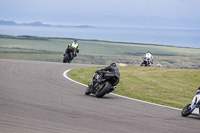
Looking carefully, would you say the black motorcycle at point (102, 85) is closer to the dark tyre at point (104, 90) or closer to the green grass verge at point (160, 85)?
the dark tyre at point (104, 90)

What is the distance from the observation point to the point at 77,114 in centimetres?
1007

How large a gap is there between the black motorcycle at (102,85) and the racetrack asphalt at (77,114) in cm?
24

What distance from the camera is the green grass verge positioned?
15.2 meters

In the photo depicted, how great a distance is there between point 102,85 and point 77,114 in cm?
398

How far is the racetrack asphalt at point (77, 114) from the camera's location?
8498 millimetres

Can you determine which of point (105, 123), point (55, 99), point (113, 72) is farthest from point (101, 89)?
point (105, 123)

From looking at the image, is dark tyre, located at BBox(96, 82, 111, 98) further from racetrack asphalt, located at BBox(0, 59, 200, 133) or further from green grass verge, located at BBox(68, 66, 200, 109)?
green grass verge, located at BBox(68, 66, 200, 109)

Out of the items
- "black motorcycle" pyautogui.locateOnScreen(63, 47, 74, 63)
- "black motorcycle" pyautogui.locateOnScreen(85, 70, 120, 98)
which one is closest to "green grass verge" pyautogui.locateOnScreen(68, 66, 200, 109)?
"black motorcycle" pyautogui.locateOnScreen(85, 70, 120, 98)

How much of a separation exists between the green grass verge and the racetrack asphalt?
5.31ft

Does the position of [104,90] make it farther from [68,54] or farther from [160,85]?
[68,54]

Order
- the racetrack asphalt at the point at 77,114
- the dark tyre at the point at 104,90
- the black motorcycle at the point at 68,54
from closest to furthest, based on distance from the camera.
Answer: the racetrack asphalt at the point at 77,114
the dark tyre at the point at 104,90
the black motorcycle at the point at 68,54

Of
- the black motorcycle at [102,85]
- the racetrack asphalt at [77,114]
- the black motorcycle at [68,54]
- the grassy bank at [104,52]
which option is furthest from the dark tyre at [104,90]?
the grassy bank at [104,52]

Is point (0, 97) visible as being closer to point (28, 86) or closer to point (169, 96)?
point (28, 86)

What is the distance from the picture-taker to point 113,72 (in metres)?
14.0
